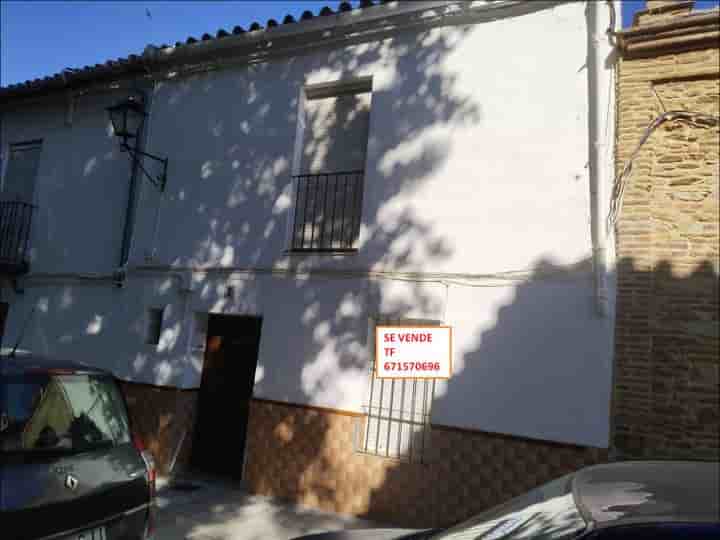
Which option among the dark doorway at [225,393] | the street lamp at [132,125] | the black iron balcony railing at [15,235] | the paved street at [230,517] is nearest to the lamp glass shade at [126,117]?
the street lamp at [132,125]

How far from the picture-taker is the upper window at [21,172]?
949 cm

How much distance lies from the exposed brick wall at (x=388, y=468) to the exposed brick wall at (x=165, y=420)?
1.10 meters

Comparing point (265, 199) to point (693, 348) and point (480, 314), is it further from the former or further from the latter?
point (693, 348)

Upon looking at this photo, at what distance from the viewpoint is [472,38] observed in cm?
593

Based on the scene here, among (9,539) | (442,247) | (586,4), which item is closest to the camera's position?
(9,539)

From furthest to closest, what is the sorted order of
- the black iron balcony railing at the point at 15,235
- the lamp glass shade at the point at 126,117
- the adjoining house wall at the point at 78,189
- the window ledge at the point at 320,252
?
the black iron balcony railing at the point at 15,235, the adjoining house wall at the point at 78,189, the lamp glass shade at the point at 126,117, the window ledge at the point at 320,252

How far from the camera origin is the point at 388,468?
220 inches

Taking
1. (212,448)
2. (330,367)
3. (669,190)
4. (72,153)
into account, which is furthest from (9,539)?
(72,153)

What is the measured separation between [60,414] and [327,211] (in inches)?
158

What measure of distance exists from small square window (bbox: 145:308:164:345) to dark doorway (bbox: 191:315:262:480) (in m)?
0.78

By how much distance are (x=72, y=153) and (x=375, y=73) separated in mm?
5541

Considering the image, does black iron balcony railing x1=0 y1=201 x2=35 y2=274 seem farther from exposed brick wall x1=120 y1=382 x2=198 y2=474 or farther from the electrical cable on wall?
the electrical cable on wall

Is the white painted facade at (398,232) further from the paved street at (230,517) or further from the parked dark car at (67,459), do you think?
the parked dark car at (67,459)

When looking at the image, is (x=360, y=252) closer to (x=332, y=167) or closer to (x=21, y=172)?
(x=332, y=167)
